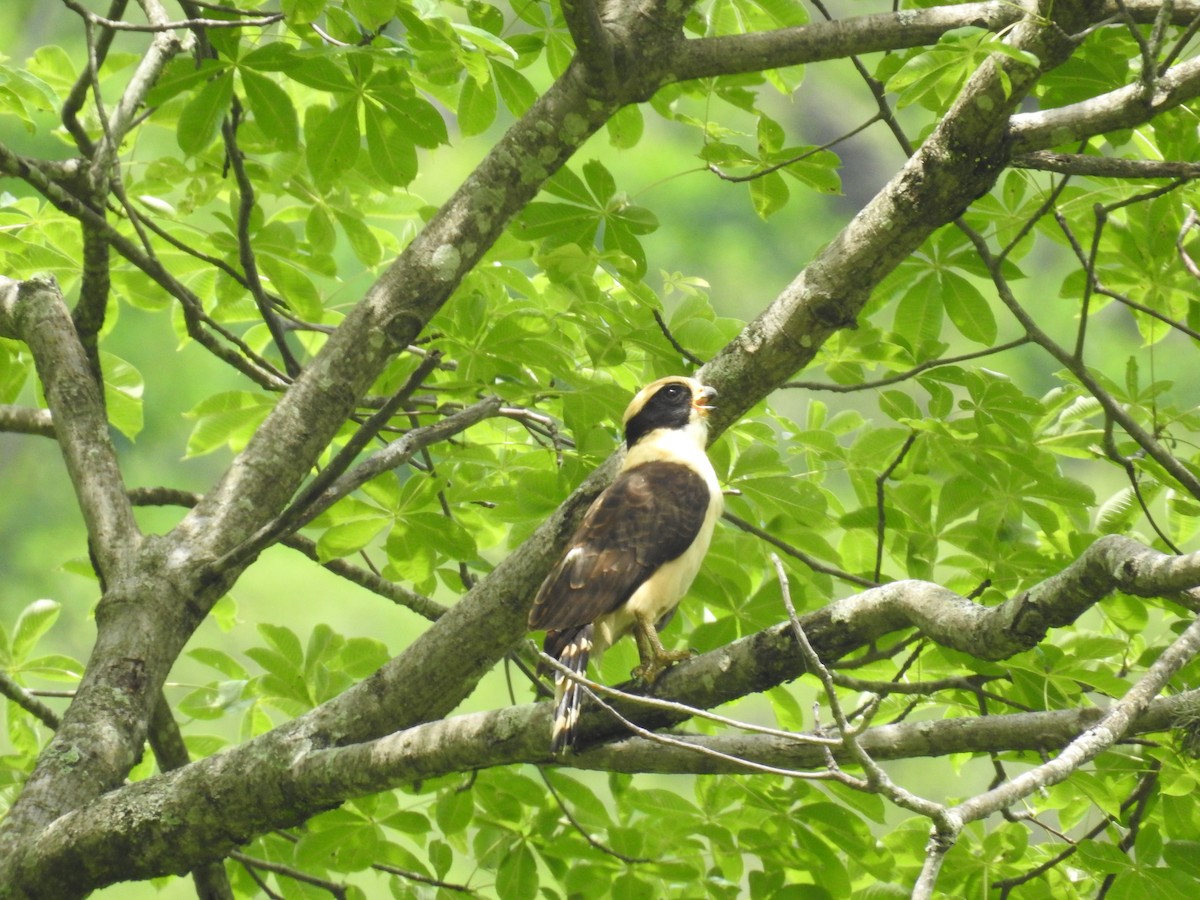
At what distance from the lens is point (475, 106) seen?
13.0 ft

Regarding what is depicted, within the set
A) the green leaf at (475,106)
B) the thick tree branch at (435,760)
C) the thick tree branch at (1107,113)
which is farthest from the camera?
the green leaf at (475,106)

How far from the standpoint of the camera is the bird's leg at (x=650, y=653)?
3.32 metres

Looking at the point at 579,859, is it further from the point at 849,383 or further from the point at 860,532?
the point at 849,383

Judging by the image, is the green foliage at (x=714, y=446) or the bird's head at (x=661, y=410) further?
the bird's head at (x=661, y=410)

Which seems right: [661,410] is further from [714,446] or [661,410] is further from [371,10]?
[371,10]

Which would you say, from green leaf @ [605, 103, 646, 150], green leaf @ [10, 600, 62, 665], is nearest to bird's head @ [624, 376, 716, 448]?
green leaf @ [605, 103, 646, 150]

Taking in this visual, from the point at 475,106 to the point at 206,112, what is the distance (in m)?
0.88

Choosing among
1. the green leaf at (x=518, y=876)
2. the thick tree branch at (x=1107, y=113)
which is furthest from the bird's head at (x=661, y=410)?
the green leaf at (x=518, y=876)

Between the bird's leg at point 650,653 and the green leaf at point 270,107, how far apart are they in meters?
1.99

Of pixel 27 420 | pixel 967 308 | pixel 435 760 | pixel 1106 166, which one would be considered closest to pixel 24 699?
pixel 27 420

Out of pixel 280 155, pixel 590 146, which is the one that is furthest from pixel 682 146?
pixel 280 155

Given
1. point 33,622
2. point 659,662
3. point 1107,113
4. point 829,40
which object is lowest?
point 659,662

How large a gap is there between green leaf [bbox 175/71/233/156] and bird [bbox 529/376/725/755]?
1.64 m

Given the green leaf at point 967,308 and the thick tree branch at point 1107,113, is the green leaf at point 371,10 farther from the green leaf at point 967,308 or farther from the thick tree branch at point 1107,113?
the green leaf at point 967,308
